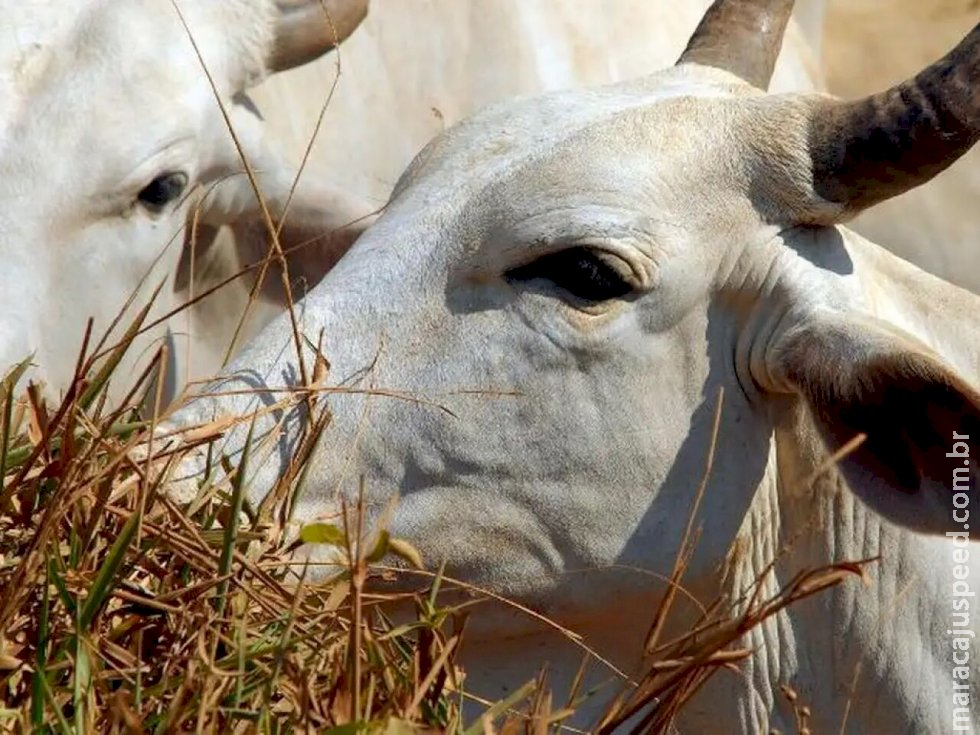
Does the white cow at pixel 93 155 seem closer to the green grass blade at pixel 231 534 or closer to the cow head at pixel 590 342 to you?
the cow head at pixel 590 342

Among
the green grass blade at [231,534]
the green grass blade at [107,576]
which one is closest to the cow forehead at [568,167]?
the green grass blade at [231,534]

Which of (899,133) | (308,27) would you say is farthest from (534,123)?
(308,27)

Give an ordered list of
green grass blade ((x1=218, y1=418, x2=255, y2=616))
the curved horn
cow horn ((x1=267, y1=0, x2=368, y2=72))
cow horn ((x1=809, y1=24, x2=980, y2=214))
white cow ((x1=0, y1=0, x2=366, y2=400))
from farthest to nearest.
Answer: cow horn ((x1=267, y1=0, x2=368, y2=72)), white cow ((x1=0, y1=0, x2=366, y2=400)), the curved horn, cow horn ((x1=809, y1=24, x2=980, y2=214)), green grass blade ((x1=218, y1=418, x2=255, y2=616))

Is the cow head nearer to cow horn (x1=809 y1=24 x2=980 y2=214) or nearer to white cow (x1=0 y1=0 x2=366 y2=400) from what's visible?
cow horn (x1=809 y1=24 x2=980 y2=214)

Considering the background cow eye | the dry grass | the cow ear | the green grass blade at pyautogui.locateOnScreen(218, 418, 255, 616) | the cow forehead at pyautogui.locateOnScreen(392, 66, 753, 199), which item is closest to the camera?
the dry grass

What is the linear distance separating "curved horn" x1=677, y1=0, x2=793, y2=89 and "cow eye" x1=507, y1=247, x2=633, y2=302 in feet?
2.38

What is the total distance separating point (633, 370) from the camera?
11.1ft

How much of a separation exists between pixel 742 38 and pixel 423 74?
2.14 metres

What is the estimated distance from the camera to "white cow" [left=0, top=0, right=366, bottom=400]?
15.7 ft

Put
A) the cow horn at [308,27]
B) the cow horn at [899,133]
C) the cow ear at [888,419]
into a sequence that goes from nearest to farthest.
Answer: the cow ear at [888,419]
the cow horn at [899,133]
the cow horn at [308,27]

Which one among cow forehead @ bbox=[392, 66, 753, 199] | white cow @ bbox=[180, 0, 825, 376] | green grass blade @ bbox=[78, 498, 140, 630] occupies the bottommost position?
white cow @ bbox=[180, 0, 825, 376]

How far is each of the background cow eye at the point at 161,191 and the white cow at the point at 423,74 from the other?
701 millimetres

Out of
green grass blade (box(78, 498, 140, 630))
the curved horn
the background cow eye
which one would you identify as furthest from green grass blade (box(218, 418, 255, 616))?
the background cow eye

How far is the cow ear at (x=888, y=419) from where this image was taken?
3117 mm
